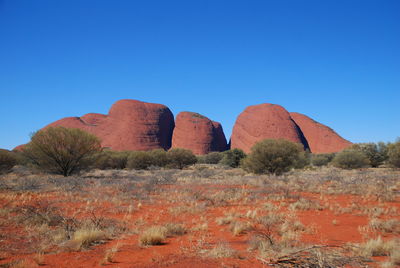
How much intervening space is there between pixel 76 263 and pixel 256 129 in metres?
63.7

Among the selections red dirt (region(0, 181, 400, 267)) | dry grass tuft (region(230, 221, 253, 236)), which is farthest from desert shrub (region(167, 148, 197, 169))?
dry grass tuft (region(230, 221, 253, 236))

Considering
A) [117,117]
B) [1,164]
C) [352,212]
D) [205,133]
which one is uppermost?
[117,117]

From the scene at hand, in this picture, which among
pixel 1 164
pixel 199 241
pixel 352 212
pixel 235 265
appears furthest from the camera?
pixel 1 164

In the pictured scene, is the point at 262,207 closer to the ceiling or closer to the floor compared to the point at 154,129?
closer to the floor

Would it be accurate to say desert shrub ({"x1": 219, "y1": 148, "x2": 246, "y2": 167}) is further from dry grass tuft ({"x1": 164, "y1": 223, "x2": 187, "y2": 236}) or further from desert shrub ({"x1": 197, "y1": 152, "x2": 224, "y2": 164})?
dry grass tuft ({"x1": 164, "y1": 223, "x2": 187, "y2": 236})

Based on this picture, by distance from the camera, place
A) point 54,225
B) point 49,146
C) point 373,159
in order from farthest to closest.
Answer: point 373,159, point 49,146, point 54,225

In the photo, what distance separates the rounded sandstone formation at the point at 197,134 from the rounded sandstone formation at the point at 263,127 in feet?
15.1

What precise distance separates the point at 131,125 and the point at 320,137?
1981 inches

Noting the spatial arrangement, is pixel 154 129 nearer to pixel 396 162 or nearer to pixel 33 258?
pixel 396 162

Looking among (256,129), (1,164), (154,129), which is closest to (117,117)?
(154,129)

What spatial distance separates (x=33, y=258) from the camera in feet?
12.3

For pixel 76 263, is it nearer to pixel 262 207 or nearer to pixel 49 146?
pixel 262 207

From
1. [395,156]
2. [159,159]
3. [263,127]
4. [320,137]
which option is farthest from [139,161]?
[320,137]

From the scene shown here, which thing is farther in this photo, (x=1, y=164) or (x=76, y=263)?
(x=1, y=164)
